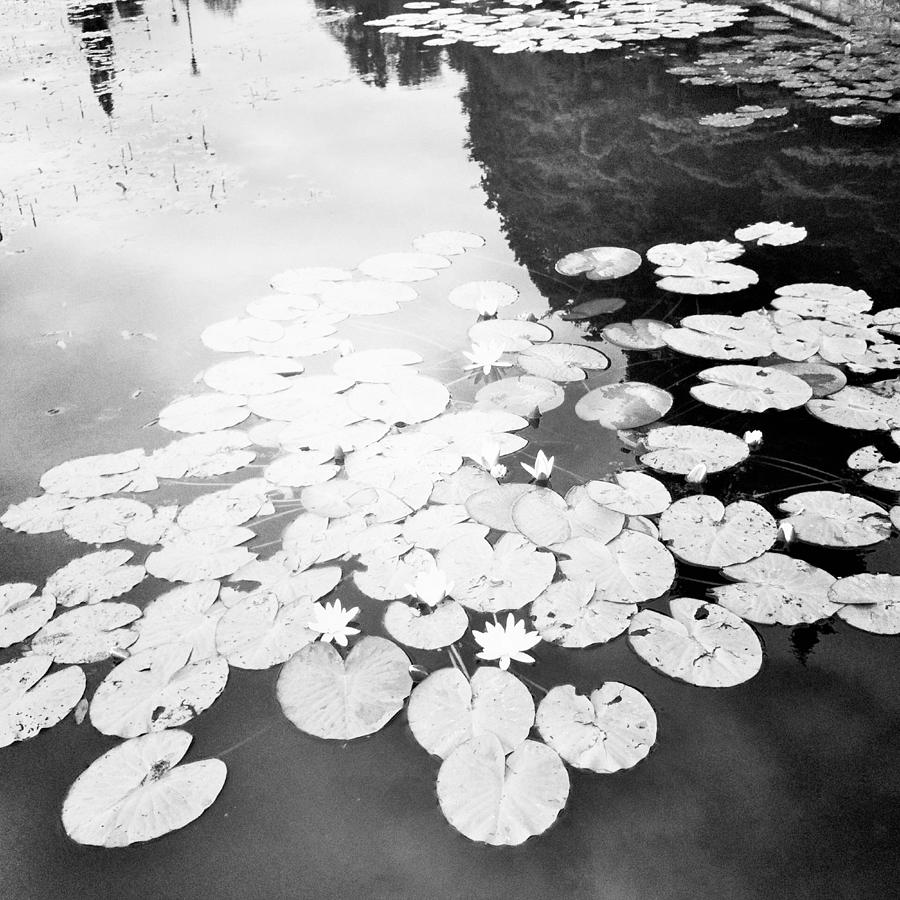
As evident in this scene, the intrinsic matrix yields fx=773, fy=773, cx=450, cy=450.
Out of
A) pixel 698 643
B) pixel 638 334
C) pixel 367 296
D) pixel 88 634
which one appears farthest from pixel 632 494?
pixel 367 296

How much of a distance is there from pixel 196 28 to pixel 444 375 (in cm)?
943

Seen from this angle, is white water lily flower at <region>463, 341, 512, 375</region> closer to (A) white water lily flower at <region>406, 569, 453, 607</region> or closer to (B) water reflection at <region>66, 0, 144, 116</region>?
(A) white water lily flower at <region>406, 569, 453, 607</region>

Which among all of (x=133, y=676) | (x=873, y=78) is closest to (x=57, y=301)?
(x=133, y=676)

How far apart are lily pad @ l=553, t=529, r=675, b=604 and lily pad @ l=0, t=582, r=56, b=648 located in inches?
53.7

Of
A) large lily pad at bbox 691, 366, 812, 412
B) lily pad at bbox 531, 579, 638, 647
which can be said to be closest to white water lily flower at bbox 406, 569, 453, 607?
lily pad at bbox 531, 579, 638, 647

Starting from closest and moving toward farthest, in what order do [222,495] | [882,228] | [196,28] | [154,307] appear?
[222,495] → [154,307] → [882,228] → [196,28]

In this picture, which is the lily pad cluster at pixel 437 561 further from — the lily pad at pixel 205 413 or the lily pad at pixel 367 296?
the lily pad at pixel 367 296

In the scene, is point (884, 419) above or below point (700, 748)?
above

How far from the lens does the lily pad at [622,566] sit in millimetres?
1942

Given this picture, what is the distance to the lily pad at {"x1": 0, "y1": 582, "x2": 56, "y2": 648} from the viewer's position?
1977 mm

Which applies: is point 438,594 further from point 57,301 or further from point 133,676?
point 57,301

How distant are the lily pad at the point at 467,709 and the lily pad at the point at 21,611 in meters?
1.02

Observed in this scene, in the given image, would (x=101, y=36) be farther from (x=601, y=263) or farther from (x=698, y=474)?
(x=698, y=474)

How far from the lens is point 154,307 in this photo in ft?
12.1
